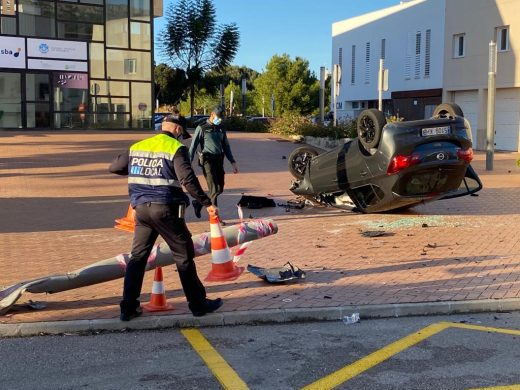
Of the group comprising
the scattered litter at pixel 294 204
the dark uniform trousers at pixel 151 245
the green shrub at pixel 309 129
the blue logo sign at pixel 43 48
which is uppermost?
the blue logo sign at pixel 43 48

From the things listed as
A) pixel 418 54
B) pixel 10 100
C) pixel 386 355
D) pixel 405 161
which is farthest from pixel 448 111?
pixel 418 54

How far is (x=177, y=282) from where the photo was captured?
6863mm

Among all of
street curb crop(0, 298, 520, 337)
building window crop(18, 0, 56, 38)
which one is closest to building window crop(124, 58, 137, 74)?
building window crop(18, 0, 56, 38)

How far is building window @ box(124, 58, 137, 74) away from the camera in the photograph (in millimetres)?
29562

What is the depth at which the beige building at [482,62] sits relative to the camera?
28016 mm

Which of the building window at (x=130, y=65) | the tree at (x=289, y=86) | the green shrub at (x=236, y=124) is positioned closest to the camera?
the building window at (x=130, y=65)

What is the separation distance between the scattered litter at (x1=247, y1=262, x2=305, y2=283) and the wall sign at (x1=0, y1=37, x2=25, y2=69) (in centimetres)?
2376

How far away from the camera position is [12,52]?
2695 cm

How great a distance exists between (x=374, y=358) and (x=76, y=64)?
26539mm

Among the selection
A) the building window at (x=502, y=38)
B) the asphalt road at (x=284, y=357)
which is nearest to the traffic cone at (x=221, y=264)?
the asphalt road at (x=284, y=357)

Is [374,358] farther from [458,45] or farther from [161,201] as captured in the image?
[458,45]

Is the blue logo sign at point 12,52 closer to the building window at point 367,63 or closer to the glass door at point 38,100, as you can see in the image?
the glass door at point 38,100

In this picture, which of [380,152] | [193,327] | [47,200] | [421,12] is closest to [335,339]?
[193,327]

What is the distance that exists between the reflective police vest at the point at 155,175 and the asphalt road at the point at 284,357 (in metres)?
1.22
